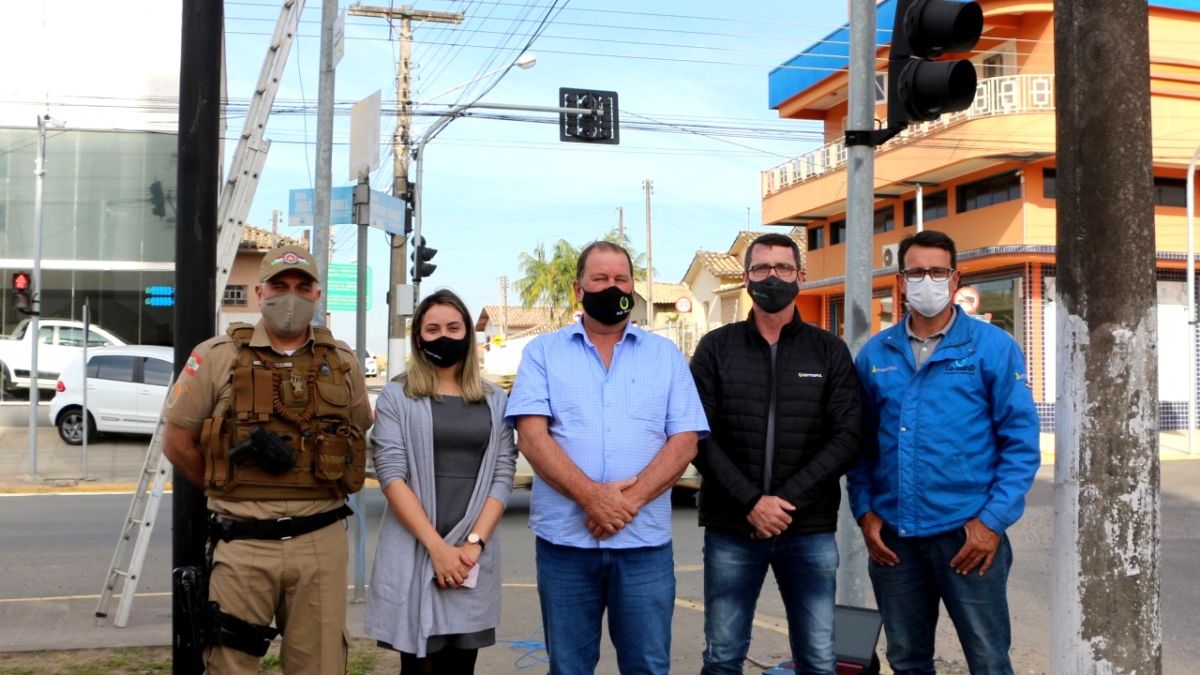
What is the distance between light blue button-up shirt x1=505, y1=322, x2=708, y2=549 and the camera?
4098 millimetres

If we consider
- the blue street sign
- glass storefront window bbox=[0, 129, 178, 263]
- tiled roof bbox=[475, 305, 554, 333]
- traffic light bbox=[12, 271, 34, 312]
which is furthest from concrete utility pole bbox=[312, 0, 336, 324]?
tiled roof bbox=[475, 305, 554, 333]

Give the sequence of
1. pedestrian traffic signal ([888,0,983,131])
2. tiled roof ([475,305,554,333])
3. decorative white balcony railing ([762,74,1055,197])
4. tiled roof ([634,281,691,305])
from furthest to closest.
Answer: tiled roof ([475,305,554,333]) → tiled roof ([634,281,691,305]) → decorative white balcony railing ([762,74,1055,197]) → pedestrian traffic signal ([888,0,983,131])

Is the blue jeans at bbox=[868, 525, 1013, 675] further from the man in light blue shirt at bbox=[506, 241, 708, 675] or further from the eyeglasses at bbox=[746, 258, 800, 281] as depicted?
the eyeglasses at bbox=[746, 258, 800, 281]

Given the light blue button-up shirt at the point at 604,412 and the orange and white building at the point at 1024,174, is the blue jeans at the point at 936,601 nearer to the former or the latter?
the light blue button-up shirt at the point at 604,412

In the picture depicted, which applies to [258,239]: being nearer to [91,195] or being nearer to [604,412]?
[91,195]

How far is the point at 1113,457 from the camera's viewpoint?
3.40 metres

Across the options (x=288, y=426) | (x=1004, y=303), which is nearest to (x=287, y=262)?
(x=288, y=426)

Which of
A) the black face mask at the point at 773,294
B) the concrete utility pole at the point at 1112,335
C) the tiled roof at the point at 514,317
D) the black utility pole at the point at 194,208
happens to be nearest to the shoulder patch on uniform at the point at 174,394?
the black utility pole at the point at 194,208

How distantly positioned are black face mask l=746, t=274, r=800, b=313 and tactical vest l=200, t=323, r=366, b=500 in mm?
1670

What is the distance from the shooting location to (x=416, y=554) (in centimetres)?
418

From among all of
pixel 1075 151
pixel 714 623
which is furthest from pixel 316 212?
pixel 1075 151

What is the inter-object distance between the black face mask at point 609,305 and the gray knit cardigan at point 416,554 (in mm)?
566

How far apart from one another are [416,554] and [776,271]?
1820 millimetres

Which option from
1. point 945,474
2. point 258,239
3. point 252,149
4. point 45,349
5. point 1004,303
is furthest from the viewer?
point 258,239
